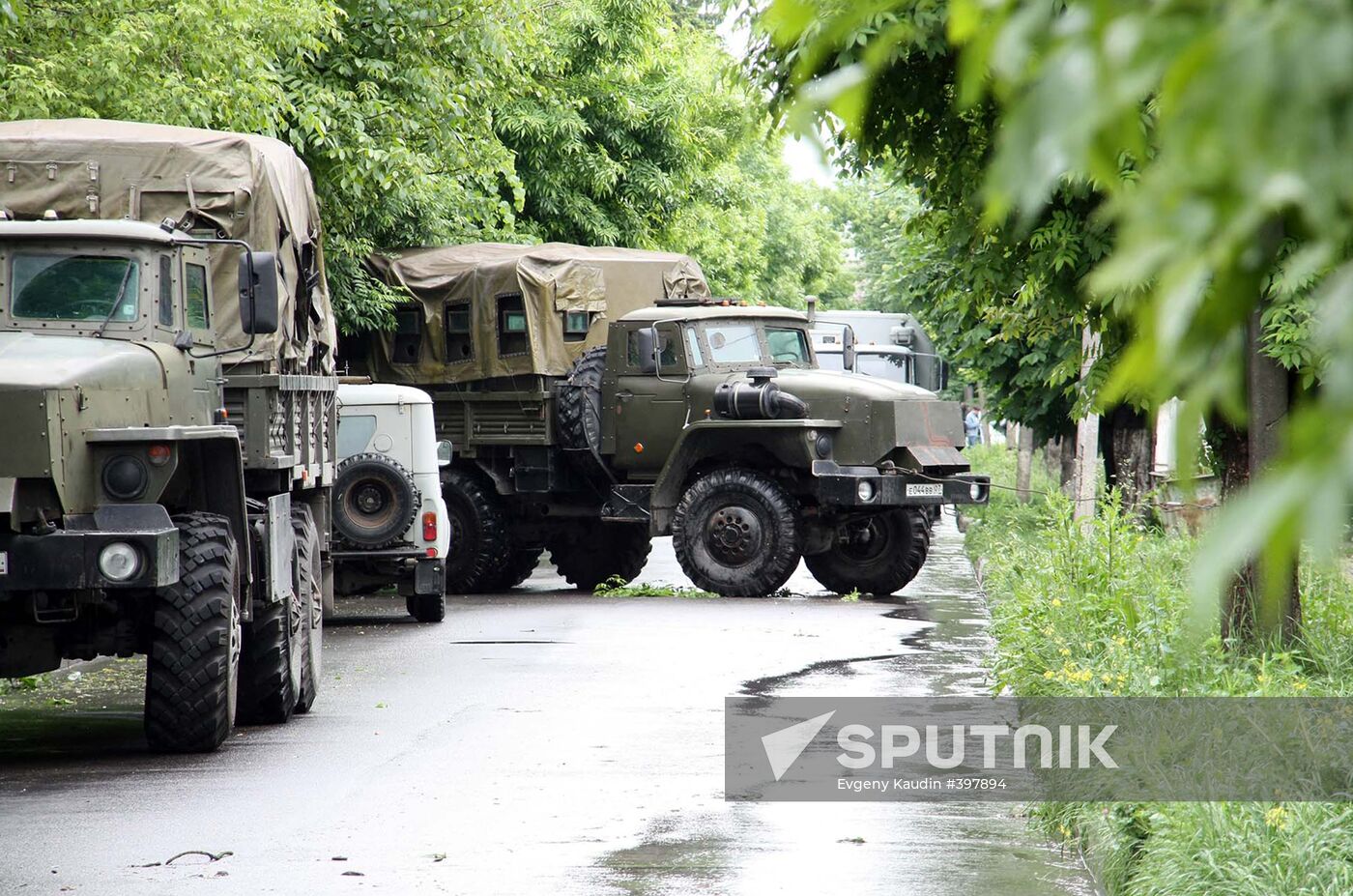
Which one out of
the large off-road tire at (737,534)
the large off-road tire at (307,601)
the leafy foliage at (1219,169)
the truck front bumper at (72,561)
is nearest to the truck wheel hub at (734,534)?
the large off-road tire at (737,534)

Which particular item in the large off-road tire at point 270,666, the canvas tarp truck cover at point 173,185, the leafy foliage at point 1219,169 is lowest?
the large off-road tire at point 270,666

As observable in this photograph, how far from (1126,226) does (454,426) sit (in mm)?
19055

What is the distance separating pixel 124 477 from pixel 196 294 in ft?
6.08

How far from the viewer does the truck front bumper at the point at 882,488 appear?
1816cm

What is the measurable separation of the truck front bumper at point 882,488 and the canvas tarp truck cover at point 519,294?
353 cm

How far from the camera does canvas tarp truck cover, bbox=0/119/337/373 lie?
1155 cm

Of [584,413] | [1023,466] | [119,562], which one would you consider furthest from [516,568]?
[1023,466]

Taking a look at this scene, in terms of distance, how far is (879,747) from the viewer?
9656 mm

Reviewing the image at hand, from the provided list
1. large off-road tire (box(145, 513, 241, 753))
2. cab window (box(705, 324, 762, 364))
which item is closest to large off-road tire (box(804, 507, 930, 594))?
cab window (box(705, 324, 762, 364))

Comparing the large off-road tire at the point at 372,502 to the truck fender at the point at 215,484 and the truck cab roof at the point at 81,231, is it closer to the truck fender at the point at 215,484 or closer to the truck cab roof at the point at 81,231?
the truck cab roof at the point at 81,231

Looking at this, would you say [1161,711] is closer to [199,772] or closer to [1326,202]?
[199,772]

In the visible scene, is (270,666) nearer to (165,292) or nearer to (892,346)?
(165,292)

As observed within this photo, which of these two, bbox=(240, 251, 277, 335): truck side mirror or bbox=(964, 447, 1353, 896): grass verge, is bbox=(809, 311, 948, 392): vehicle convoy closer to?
bbox=(964, 447, 1353, 896): grass verge

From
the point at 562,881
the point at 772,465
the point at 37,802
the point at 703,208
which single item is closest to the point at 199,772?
the point at 37,802
